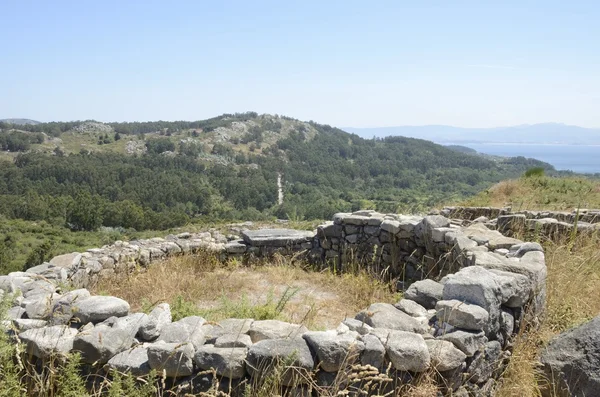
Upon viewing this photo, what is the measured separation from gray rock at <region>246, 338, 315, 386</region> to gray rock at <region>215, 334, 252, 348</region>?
13 centimetres

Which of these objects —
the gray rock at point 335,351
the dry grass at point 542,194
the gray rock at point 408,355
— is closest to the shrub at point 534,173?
the dry grass at point 542,194

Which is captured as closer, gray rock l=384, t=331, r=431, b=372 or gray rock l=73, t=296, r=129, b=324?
gray rock l=384, t=331, r=431, b=372

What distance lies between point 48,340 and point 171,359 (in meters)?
1.04

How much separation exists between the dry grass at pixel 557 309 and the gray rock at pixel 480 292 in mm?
442

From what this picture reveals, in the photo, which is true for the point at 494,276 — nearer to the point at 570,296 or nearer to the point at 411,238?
the point at 570,296

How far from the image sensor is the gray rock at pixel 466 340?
3398 mm

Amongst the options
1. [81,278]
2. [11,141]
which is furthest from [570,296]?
[11,141]

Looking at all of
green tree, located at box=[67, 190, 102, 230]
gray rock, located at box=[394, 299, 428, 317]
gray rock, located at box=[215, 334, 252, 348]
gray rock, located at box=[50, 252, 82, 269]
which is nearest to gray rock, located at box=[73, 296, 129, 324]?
gray rock, located at box=[215, 334, 252, 348]

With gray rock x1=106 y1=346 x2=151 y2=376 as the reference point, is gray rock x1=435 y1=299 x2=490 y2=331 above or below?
above

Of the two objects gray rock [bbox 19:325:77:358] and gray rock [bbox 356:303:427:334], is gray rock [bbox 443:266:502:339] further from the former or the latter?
gray rock [bbox 19:325:77:358]

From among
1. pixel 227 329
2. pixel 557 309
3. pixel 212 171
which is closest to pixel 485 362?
pixel 557 309

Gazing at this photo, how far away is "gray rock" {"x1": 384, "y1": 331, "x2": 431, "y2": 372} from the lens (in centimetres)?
309

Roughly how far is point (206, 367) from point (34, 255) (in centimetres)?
3564

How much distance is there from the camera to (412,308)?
13.4 ft
